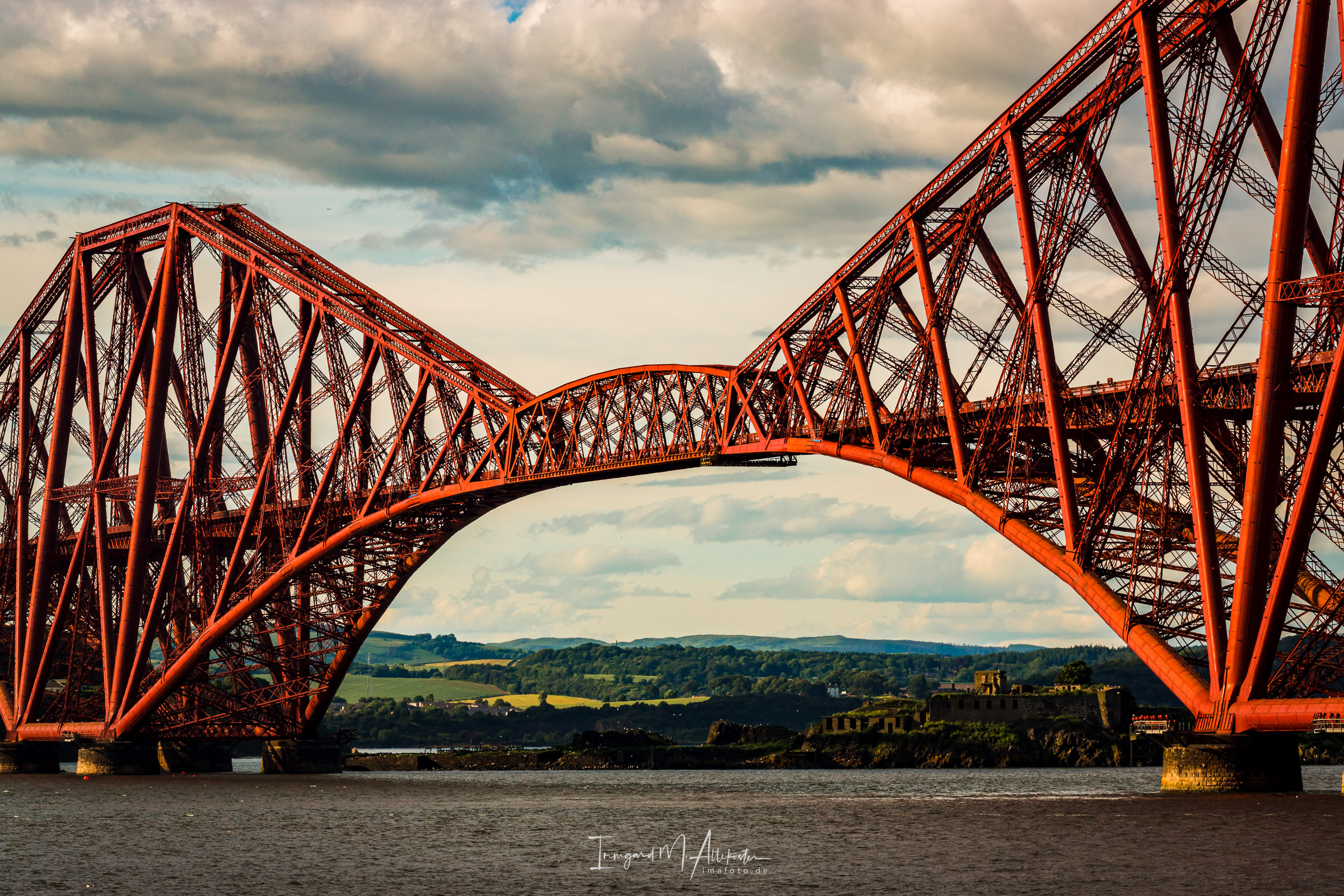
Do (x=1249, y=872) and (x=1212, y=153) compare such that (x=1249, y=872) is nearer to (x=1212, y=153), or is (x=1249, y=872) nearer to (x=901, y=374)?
(x=1212, y=153)

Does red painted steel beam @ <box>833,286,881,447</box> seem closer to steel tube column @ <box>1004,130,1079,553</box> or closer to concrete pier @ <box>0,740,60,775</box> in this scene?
steel tube column @ <box>1004,130,1079,553</box>

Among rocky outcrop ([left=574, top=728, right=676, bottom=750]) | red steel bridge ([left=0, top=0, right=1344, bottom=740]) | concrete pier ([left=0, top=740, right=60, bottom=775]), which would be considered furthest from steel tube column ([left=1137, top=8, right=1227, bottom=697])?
rocky outcrop ([left=574, top=728, right=676, bottom=750])

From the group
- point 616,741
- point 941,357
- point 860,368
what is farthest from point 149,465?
point 616,741

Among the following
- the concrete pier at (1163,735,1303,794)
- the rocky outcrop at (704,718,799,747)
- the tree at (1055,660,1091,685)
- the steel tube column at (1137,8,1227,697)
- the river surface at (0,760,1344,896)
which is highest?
the steel tube column at (1137,8,1227,697)

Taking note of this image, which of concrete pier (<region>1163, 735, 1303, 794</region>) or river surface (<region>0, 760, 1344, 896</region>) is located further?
concrete pier (<region>1163, 735, 1303, 794</region>)

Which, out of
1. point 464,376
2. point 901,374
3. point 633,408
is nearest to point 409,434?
point 464,376

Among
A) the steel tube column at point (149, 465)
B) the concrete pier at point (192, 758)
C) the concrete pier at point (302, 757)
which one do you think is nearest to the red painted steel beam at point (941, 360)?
the steel tube column at point (149, 465)
